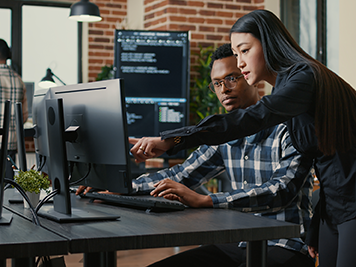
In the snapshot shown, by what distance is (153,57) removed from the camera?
4258mm

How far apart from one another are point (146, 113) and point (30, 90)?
227cm

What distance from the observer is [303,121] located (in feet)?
4.52

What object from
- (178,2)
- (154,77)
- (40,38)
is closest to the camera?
(154,77)

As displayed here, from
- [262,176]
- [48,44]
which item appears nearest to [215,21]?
[48,44]

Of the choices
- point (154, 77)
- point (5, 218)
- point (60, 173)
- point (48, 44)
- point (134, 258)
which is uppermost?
point (48, 44)

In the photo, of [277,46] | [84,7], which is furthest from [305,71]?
[84,7]

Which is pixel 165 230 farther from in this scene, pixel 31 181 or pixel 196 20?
pixel 196 20

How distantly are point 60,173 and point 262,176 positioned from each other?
798 millimetres

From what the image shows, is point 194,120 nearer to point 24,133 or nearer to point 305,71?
point 24,133

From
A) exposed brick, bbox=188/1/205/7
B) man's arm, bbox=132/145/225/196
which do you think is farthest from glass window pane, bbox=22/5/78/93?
man's arm, bbox=132/145/225/196

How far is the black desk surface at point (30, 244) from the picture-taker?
98 cm

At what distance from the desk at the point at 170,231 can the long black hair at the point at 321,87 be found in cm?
30

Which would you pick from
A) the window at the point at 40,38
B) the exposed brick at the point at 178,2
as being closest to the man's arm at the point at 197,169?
the exposed brick at the point at 178,2

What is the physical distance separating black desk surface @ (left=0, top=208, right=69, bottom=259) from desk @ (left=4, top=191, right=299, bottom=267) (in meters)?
0.02
